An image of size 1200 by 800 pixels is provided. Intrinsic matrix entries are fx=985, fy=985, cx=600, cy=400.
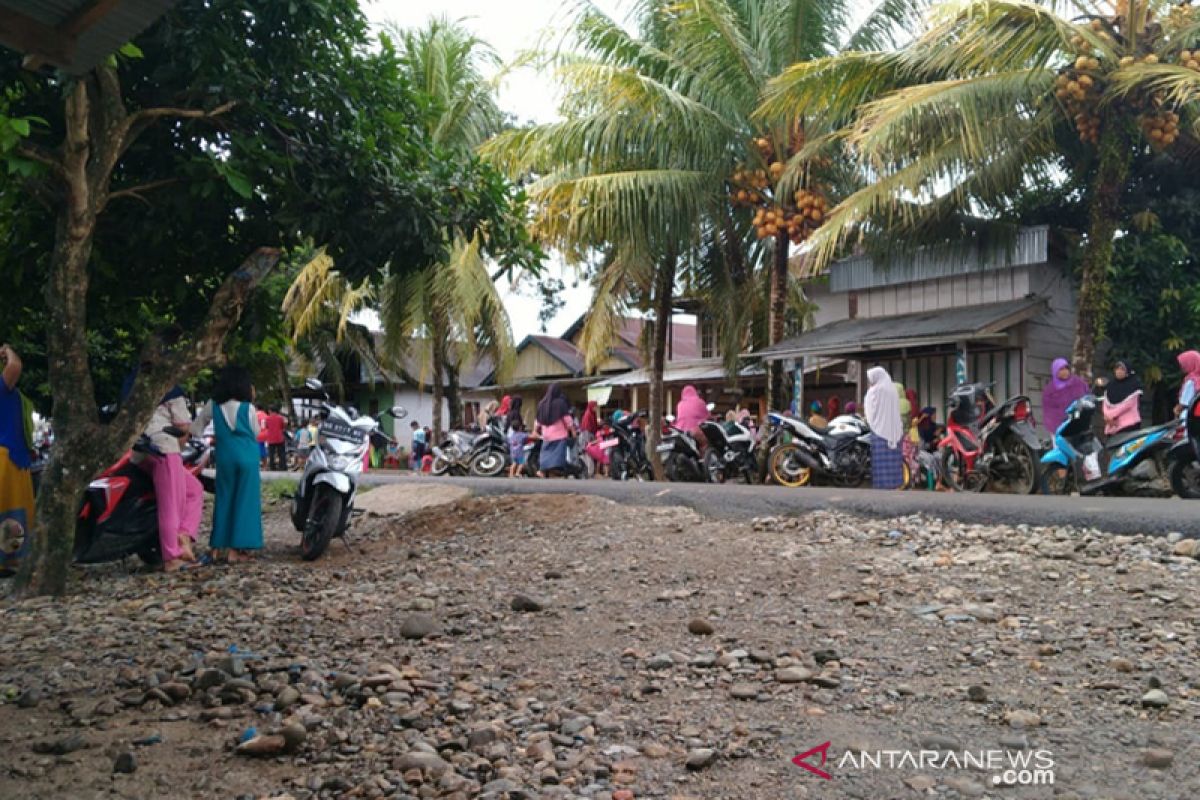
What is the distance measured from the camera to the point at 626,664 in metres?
4.12

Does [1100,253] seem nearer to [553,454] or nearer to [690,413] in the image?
[690,413]

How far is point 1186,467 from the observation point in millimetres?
8477

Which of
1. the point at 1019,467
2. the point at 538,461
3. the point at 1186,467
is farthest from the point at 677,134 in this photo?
the point at 1186,467

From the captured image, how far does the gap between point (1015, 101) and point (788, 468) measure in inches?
203

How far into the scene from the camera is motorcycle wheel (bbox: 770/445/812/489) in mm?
12266

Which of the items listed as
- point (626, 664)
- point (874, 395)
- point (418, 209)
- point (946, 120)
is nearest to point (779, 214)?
point (946, 120)

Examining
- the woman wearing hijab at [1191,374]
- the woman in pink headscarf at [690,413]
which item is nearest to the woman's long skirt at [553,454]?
the woman in pink headscarf at [690,413]

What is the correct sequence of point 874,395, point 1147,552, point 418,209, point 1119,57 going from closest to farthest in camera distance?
point 1147,552 → point 418,209 → point 874,395 → point 1119,57

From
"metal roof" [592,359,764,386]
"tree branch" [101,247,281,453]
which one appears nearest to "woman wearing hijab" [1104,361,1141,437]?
"tree branch" [101,247,281,453]

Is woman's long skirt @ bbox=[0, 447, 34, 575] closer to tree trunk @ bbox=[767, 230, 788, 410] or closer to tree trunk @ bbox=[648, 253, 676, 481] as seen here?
tree trunk @ bbox=[648, 253, 676, 481]

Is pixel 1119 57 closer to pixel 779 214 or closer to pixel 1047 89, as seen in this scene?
pixel 1047 89

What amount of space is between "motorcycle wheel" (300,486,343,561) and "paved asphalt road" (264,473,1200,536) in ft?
8.57

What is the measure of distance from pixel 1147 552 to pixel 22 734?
17.9 feet

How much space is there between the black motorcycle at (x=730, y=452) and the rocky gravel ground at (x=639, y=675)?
23.7ft
